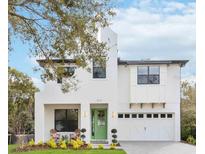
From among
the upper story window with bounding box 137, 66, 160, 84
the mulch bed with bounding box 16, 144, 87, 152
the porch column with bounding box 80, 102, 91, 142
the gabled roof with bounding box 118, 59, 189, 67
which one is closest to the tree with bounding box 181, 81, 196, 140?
the gabled roof with bounding box 118, 59, 189, 67

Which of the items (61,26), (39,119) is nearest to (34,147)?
(39,119)

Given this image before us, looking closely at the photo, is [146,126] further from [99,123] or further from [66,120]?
[66,120]

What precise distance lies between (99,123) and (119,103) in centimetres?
115

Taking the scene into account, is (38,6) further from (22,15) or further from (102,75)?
(102,75)

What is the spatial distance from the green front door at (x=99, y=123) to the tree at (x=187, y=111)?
3.01 metres

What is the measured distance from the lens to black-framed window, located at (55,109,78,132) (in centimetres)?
1327

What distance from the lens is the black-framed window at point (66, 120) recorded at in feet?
43.5

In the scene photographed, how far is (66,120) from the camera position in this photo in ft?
43.9

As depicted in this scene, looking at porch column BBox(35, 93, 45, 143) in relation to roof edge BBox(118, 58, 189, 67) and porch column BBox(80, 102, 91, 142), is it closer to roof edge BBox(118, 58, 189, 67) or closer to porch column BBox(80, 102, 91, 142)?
porch column BBox(80, 102, 91, 142)

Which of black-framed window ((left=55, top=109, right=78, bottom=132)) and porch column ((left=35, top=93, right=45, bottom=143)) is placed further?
black-framed window ((left=55, top=109, right=78, bottom=132))

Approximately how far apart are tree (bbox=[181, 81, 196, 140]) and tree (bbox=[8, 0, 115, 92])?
856cm
